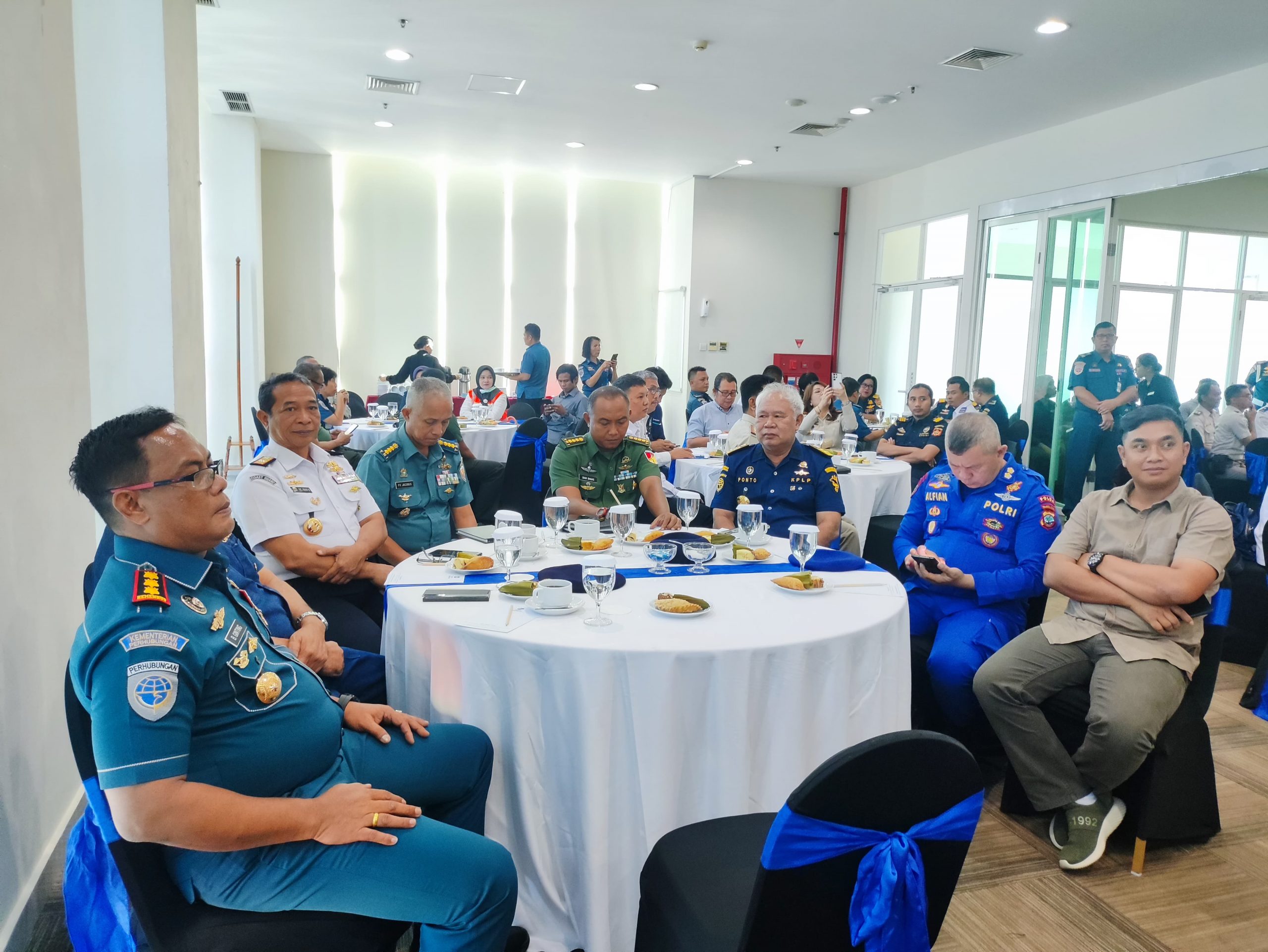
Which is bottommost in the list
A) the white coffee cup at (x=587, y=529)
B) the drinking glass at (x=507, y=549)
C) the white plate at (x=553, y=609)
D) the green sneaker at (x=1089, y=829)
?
the green sneaker at (x=1089, y=829)

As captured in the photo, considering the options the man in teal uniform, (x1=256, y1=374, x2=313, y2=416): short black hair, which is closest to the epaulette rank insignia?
the man in teal uniform

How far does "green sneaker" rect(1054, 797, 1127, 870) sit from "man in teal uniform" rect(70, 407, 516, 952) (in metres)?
1.80

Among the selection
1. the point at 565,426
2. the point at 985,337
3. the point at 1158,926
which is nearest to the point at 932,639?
the point at 1158,926

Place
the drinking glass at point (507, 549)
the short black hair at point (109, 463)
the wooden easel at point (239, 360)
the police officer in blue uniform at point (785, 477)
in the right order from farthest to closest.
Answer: the wooden easel at point (239, 360), the police officer in blue uniform at point (785, 477), the drinking glass at point (507, 549), the short black hair at point (109, 463)

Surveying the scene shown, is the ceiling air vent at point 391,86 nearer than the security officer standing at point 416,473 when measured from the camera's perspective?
No

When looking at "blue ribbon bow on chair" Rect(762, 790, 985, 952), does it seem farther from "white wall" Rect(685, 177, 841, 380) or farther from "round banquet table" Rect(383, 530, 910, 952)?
"white wall" Rect(685, 177, 841, 380)

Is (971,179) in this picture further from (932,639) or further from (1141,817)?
(1141,817)

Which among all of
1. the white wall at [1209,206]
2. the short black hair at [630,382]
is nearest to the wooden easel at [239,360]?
the short black hair at [630,382]

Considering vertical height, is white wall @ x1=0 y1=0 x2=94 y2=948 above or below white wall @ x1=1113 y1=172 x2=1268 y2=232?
below

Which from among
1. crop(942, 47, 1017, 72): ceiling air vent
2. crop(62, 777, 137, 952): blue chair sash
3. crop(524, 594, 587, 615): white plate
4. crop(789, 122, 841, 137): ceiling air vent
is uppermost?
crop(789, 122, 841, 137): ceiling air vent

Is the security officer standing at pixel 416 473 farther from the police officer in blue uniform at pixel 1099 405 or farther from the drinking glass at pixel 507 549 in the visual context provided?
the police officer in blue uniform at pixel 1099 405

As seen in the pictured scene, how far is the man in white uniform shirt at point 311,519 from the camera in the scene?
109 inches

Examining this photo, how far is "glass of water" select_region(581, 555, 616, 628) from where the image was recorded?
1951mm

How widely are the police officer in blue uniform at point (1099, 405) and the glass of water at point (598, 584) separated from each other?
7.11 metres
